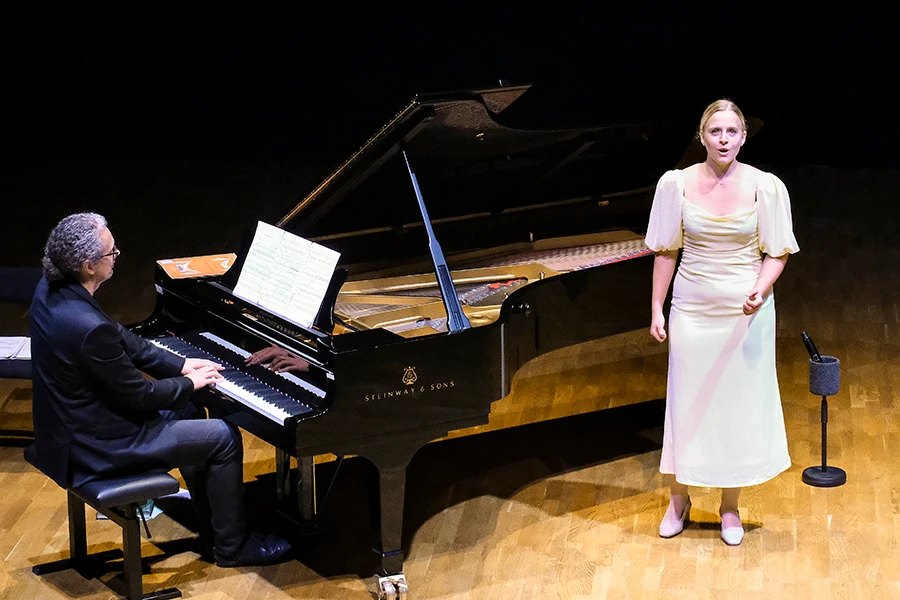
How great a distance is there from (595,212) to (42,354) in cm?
294

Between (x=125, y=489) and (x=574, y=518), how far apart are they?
70.5 inches

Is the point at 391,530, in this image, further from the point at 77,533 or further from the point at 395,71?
the point at 395,71

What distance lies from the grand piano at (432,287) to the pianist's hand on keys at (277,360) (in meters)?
0.03

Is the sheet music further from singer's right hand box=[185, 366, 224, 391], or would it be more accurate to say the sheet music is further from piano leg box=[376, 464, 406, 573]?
piano leg box=[376, 464, 406, 573]

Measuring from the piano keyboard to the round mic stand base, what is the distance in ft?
7.19

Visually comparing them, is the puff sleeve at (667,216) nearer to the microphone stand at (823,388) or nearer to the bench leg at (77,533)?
the microphone stand at (823,388)

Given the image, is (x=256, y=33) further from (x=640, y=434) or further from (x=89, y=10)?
(x=640, y=434)

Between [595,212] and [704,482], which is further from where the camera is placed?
[595,212]

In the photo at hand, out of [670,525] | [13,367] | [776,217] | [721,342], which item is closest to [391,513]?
[670,525]

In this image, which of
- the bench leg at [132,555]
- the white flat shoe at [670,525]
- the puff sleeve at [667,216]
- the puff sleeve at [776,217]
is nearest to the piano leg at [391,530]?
the bench leg at [132,555]

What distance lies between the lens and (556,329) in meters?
4.89

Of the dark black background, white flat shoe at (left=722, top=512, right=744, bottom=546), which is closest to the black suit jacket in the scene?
white flat shoe at (left=722, top=512, right=744, bottom=546)

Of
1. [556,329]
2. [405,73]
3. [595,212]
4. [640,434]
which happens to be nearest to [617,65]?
[405,73]

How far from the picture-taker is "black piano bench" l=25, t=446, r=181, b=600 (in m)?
4.02
